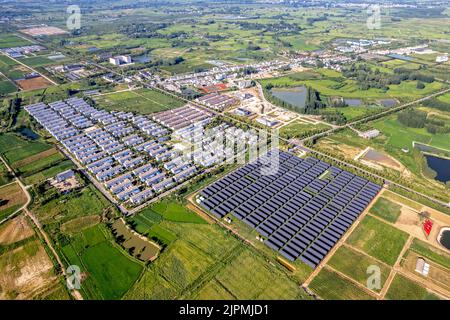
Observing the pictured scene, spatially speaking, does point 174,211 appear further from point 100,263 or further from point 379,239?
point 379,239

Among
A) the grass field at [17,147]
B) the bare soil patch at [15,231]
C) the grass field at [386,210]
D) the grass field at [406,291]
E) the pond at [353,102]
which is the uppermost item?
the grass field at [17,147]

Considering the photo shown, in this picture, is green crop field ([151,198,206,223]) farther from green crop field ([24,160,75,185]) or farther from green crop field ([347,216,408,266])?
green crop field ([347,216,408,266])

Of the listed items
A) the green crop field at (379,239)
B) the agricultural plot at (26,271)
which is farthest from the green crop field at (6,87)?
the green crop field at (379,239)

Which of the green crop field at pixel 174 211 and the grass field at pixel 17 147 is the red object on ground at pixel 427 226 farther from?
the grass field at pixel 17 147

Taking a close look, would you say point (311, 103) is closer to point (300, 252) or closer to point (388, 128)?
point (388, 128)

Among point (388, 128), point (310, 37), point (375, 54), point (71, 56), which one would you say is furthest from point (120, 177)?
point (310, 37)

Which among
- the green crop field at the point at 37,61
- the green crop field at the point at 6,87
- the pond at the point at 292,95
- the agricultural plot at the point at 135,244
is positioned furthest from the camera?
the green crop field at the point at 37,61
